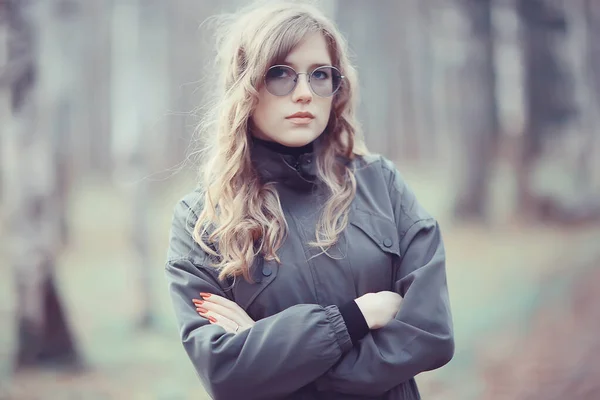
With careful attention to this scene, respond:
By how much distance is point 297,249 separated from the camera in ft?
6.37

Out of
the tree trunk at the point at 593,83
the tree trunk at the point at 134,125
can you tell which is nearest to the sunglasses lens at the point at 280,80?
the tree trunk at the point at 134,125

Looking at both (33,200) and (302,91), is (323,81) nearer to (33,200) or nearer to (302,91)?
(302,91)

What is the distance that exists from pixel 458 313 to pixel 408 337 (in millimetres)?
2780

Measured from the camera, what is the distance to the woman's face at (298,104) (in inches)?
78.7

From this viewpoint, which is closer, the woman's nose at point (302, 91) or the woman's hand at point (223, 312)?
the woman's hand at point (223, 312)

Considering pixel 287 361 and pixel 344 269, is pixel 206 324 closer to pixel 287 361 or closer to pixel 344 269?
pixel 287 361

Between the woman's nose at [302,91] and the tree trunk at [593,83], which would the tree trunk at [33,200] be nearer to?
the woman's nose at [302,91]

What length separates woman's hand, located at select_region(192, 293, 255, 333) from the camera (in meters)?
1.87

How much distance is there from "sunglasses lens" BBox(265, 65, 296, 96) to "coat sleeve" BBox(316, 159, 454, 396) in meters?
0.54

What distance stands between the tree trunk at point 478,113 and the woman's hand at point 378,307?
9.53 feet

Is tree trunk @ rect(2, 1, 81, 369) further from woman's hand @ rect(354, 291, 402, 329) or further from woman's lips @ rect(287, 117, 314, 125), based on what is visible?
woman's hand @ rect(354, 291, 402, 329)

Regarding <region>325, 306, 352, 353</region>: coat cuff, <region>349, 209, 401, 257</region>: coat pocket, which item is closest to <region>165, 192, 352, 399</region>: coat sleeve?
<region>325, 306, 352, 353</region>: coat cuff

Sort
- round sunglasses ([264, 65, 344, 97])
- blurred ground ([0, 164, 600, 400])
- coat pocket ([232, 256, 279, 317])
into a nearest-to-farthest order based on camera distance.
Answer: coat pocket ([232, 256, 279, 317]) → round sunglasses ([264, 65, 344, 97]) → blurred ground ([0, 164, 600, 400])

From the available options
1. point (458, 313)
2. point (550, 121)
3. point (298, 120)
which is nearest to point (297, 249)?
point (298, 120)
